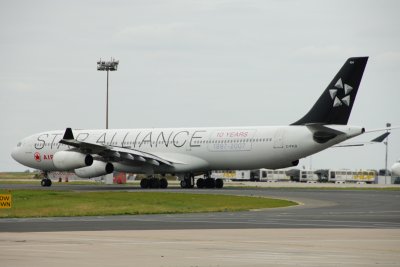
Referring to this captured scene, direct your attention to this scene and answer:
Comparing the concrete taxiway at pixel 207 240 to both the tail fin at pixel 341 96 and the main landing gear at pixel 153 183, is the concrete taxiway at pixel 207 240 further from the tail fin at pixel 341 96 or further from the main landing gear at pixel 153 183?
the main landing gear at pixel 153 183

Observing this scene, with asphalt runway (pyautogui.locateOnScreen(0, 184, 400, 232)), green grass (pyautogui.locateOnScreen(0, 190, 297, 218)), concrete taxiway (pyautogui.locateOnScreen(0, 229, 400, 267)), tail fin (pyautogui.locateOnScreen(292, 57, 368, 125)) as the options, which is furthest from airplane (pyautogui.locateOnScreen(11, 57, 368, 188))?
concrete taxiway (pyautogui.locateOnScreen(0, 229, 400, 267))

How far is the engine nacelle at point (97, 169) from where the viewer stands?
226 feet

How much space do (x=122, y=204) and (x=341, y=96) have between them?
2522cm

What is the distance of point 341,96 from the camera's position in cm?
6234

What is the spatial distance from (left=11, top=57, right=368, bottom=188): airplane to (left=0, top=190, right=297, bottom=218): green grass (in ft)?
50.4

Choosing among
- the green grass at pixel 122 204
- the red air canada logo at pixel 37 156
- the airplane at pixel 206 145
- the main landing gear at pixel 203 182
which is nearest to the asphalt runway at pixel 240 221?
the green grass at pixel 122 204

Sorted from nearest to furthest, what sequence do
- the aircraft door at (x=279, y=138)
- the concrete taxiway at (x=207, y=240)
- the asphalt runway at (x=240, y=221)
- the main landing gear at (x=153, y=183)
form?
the concrete taxiway at (x=207, y=240) → the asphalt runway at (x=240, y=221) → the aircraft door at (x=279, y=138) → the main landing gear at (x=153, y=183)

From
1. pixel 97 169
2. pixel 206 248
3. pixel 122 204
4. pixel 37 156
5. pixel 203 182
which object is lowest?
pixel 206 248

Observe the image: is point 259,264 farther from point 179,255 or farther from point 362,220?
point 362,220

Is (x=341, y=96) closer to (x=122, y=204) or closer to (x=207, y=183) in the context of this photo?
(x=207, y=183)

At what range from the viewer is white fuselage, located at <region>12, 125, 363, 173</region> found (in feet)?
208

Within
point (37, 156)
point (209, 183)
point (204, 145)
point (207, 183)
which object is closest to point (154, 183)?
point (207, 183)

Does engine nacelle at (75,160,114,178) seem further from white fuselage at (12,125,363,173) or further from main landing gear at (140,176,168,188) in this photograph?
main landing gear at (140,176,168,188)

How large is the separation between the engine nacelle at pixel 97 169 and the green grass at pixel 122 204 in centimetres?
2059
